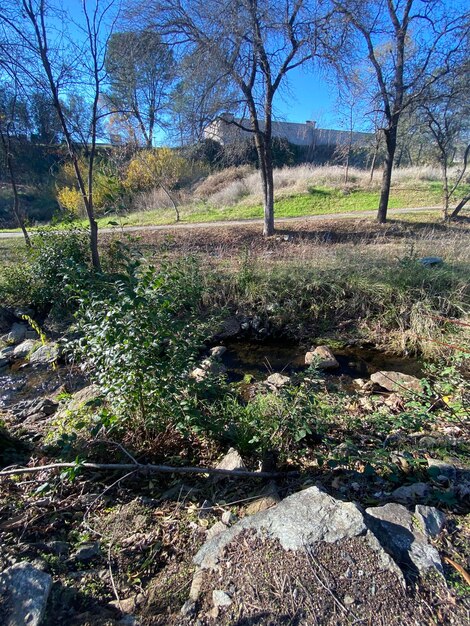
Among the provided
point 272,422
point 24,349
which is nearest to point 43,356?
point 24,349

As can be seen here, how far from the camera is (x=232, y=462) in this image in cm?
223

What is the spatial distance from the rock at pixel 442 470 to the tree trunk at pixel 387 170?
35.0 ft

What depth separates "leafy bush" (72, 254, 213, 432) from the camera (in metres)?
2.13

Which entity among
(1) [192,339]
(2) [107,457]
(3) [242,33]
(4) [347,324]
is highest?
(3) [242,33]

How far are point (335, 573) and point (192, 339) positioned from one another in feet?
5.95

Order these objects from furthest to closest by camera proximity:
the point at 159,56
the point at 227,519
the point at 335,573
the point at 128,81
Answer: the point at 159,56
the point at 128,81
the point at 227,519
the point at 335,573

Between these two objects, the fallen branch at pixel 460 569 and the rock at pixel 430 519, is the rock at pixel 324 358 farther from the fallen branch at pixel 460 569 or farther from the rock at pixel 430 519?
the fallen branch at pixel 460 569

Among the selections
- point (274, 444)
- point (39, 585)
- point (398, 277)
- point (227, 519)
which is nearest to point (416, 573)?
point (227, 519)

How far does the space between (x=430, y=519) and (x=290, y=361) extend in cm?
372

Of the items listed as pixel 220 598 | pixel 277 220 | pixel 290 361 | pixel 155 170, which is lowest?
pixel 290 361

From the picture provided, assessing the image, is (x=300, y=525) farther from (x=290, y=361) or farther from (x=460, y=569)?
(x=290, y=361)

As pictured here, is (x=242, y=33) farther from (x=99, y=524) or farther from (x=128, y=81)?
(x=99, y=524)

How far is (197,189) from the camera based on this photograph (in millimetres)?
20219

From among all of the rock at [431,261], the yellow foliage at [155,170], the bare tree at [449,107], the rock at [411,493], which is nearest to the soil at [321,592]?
the rock at [411,493]
